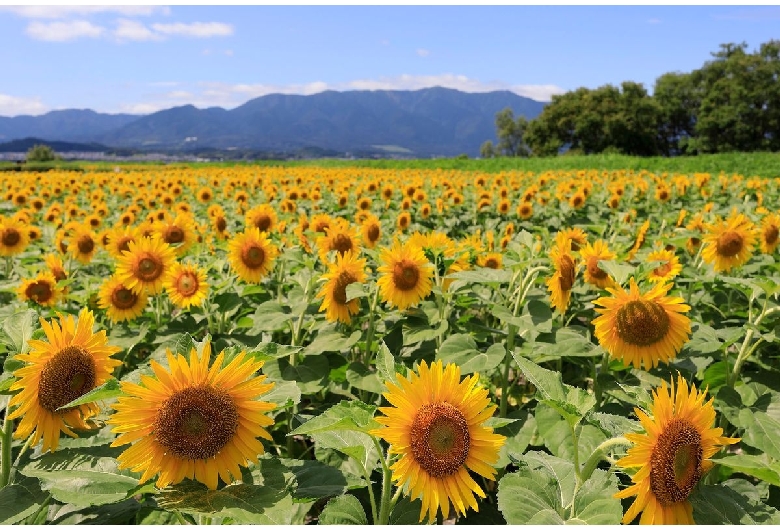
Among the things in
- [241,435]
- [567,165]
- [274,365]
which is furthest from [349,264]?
[567,165]

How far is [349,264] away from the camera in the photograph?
10.5ft

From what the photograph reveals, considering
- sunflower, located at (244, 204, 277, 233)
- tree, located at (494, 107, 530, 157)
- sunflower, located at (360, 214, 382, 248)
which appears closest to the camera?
sunflower, located at (360, 214, 382, 248)

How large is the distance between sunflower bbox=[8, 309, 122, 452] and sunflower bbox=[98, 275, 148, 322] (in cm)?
186

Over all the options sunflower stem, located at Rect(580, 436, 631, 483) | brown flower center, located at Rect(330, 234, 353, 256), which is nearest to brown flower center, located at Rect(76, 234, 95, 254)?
brown flower center, located at Rect(330, 234, 353, 256)

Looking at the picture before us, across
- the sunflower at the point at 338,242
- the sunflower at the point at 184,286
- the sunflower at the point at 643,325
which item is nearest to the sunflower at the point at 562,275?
the sunflower at the point at 643,325

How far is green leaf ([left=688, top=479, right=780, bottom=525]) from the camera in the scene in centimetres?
147

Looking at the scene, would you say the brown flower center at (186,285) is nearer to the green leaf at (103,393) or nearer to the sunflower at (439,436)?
the green leaf at (103,393)

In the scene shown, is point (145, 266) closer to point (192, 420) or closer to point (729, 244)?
point (192, 420)

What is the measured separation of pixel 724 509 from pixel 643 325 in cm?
107

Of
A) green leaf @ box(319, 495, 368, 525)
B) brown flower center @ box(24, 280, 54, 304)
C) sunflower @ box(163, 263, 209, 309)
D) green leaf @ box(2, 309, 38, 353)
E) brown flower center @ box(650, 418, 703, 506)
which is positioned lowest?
green leaf @ box(319, 495, 368, 525)

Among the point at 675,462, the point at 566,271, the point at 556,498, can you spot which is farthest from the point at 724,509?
the point at 566,271

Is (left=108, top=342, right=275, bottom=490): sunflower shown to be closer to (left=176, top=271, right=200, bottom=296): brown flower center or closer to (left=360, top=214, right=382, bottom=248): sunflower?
(left=176, top=271, right=200, bottom=296): brown flower center

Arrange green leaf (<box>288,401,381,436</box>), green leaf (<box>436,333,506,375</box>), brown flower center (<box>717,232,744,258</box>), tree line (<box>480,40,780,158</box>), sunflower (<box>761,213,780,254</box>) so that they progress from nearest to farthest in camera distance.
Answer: green leaf (<box>288,401,381,436</box>) < green leaf (<box>436,333,506,375</box>) < brown flower center (<box>717,232,744,258</box>) < sunflower (<box>761,213,780,254</box>) < tree line (<box>480,40,780,158</box>)

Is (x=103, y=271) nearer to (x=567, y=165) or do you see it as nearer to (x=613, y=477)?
(x=613, y=477)
